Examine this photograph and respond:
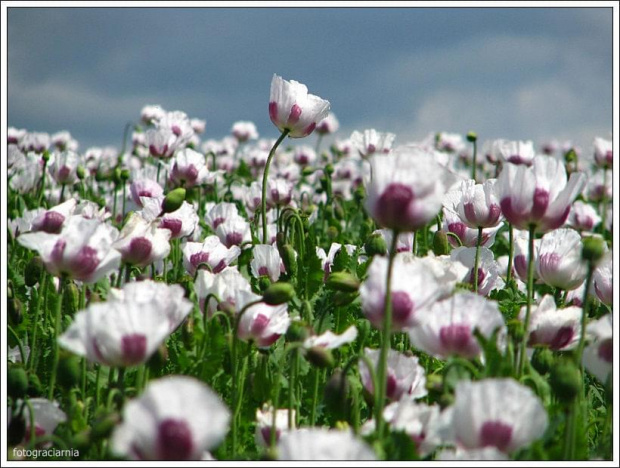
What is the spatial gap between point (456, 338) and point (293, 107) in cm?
156

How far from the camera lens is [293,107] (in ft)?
9.63

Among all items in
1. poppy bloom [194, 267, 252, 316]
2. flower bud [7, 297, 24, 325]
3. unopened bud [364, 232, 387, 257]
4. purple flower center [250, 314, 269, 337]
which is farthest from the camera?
unopened bud [364, 232, 387, 257]

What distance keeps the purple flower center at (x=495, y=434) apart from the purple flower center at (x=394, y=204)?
0.47 metres

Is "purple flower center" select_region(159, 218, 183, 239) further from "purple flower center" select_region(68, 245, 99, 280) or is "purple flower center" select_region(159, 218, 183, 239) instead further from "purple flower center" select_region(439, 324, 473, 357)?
"purple flower center" select_region(439, 324, 473, 357)

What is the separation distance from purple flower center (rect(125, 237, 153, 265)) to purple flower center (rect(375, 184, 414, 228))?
0.99m

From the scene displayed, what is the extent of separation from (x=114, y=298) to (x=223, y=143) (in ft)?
31.6

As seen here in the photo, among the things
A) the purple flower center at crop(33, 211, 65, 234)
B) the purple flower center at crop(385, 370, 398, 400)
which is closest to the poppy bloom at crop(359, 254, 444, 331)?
the purple flower center at crop(385, 370, 398, 400)

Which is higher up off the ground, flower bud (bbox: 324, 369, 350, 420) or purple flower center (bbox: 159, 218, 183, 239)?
purple flower center (bbox: 159, 218, 183, 239)

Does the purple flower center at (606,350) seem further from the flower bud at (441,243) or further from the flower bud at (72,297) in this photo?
the flower bud at (72,297)

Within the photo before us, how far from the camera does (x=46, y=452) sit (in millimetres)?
1771

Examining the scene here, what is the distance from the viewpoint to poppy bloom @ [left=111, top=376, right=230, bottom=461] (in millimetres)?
1168

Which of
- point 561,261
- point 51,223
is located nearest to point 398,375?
point 561,261

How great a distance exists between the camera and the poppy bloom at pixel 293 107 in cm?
293

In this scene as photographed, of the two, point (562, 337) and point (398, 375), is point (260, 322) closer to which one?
point (398, 375)
